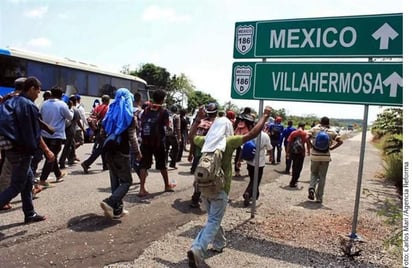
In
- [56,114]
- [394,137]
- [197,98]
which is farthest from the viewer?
[197,98]

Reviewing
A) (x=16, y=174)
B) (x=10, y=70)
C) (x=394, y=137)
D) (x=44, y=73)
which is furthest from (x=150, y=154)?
(x=44, y=73)

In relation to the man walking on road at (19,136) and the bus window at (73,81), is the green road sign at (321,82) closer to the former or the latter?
the man walking on road at (19,136)

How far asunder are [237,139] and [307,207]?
3487mm

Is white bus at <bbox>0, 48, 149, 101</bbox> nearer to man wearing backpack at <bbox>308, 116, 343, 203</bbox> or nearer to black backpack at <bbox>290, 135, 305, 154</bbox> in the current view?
black backpack at <bbox>290, 135, 305, 154</bbox>

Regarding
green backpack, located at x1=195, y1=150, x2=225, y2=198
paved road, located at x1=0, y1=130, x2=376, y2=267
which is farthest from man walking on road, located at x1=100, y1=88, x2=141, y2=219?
green backpack, located at x1=195, y1=150, x2=225, y2=198

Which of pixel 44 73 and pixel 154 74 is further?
pixel 154 74

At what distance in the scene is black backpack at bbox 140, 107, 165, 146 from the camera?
6.66 metres

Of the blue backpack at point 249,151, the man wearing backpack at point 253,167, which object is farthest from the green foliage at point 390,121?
the blue backpack at point 249,151

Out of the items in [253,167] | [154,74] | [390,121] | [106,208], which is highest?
[154,74]

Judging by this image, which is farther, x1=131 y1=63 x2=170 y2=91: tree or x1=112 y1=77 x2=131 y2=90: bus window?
x1=131 y1=63 x2=170 y2=91: tree

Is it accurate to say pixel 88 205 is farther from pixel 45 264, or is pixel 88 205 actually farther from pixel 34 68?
pixel 34 68

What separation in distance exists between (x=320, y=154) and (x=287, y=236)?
114 inches

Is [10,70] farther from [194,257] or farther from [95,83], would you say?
[194,257]

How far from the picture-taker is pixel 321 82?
4902 mm
